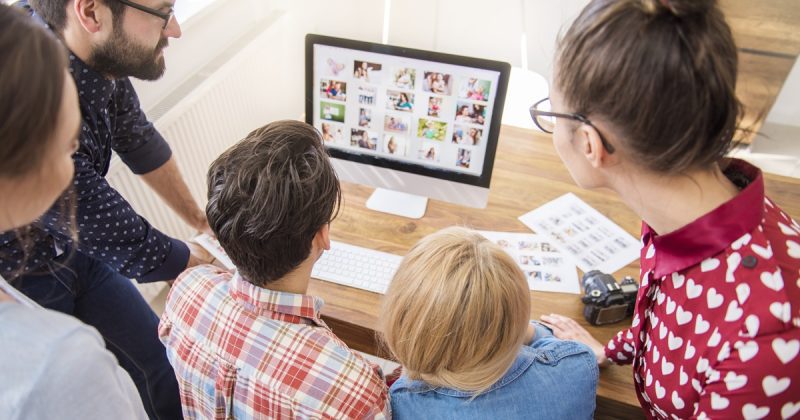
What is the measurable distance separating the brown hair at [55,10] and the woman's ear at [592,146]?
1024 millimetres

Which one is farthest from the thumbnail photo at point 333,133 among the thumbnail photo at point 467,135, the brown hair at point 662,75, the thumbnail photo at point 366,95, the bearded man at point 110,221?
the brown hair at point 662,75

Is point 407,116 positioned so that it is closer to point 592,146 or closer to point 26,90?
point 592,146

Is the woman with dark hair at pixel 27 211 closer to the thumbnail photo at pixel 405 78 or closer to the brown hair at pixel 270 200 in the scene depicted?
the brown hair at pixel 270 200

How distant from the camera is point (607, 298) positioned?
3.76 ft

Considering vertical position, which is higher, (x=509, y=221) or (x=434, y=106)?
(x=434, y=106)

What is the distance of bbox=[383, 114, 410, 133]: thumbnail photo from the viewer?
1.35m

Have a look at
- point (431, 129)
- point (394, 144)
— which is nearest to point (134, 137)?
point (394, 144)

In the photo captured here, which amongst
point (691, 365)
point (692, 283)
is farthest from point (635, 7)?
point (691, 365)

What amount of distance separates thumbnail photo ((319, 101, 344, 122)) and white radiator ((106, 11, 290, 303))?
70cm

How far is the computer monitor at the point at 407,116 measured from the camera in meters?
1.25

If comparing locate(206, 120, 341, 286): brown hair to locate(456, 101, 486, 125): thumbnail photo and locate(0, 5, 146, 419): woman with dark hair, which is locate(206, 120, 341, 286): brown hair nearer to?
locate(0, 5, 146, 419): woman with dark hair

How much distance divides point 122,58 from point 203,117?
2.67 ft

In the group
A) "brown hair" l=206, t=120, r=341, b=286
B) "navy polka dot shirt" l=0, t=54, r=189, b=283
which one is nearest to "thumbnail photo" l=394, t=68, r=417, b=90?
"brown hair" l=206, t=120, r=341, b=286

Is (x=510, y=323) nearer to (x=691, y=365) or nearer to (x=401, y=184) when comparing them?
(x=691, y=365)
